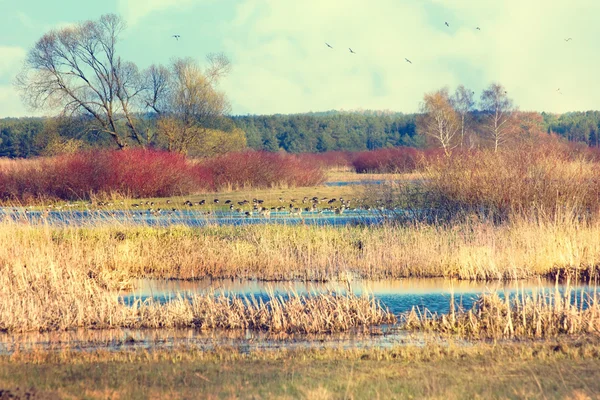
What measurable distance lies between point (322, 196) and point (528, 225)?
60.0 ft

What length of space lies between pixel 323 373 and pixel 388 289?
6.72m

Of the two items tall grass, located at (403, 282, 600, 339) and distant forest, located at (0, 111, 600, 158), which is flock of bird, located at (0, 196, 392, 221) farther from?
distant forest, located at (0, 111, 600, 158)

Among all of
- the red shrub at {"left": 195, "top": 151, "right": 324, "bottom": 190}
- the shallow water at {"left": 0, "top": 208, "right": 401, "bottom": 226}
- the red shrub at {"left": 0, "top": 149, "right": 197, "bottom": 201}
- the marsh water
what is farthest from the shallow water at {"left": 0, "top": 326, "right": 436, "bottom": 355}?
the red shrub at {"left": 195, "top": 151, "right": 324, "bottom": 190}

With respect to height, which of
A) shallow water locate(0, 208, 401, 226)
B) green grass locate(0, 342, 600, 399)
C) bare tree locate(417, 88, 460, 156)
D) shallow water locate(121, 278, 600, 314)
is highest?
bare tree locate(417, 88, 460, 156)

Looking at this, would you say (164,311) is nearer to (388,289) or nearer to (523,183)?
(388,289)

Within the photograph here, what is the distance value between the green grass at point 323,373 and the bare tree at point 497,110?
5983 cm

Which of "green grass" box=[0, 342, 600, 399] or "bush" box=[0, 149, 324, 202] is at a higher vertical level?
"bush" box=[0, 149, 324, 202]

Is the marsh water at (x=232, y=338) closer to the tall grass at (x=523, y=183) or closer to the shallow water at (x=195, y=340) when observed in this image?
the shallow water at (x=195, y=340)

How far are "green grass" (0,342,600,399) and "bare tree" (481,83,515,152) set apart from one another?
5983 cm

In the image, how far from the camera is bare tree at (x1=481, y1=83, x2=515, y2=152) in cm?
6806

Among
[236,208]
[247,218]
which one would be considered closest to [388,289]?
[247,218]

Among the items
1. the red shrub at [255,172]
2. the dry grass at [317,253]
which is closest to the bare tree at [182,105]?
the red shrub at [255,172]

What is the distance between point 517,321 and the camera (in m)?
11.4

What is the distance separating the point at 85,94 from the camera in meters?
51.5
